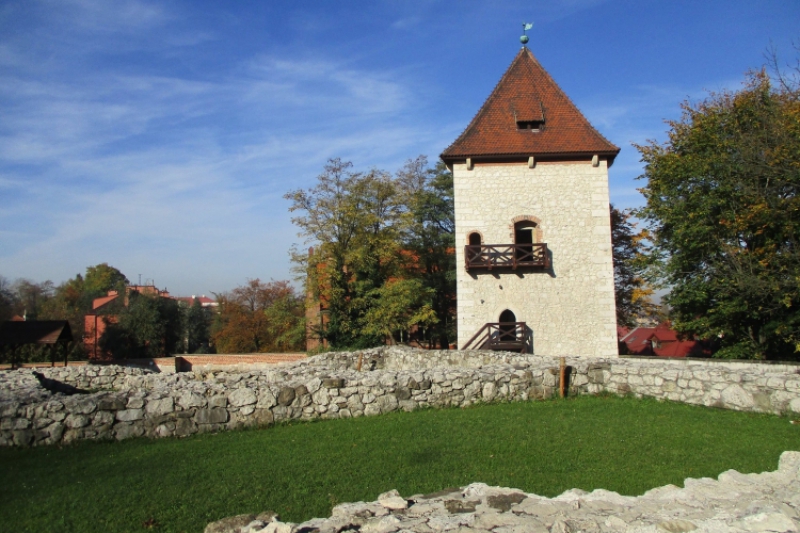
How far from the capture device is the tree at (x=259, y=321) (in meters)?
26.4

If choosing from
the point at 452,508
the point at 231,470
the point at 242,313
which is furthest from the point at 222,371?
the point at 242,313

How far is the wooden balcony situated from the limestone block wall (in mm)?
293

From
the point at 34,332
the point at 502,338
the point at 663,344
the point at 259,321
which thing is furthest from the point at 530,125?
the point at 259,321

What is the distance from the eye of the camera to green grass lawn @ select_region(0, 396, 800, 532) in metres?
5.36

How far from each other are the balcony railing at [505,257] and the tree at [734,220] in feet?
16.6

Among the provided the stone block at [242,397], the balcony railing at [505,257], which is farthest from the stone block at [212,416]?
the balcony railing at [505,257]

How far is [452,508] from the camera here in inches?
159

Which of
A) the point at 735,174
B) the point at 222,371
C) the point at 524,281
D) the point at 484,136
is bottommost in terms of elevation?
the point at 222,371

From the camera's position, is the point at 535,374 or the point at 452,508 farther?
the point at 535,374

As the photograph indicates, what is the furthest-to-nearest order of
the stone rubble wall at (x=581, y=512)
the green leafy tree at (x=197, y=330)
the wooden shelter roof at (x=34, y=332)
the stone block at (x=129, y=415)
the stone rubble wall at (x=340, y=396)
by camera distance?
the green leafy tree at (x=197, y=330) < the wooden shelter roof at (x=34, y=332) < the stone block at (x=129, y=415) < the stone rubble wall at (x=340, y=396) < the stone rubble wall at (x=581, y=512)

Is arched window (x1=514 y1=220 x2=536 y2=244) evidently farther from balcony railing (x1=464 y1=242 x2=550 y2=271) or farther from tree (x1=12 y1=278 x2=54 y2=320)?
tree (x1=12 y1=278 x2=54 y2=320)

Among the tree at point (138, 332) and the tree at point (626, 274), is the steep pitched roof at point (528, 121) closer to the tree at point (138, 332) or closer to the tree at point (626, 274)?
→ the tree at point (626, 274)

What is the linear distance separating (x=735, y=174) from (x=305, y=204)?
690 inches

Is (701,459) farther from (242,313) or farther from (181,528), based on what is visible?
(242,313)
